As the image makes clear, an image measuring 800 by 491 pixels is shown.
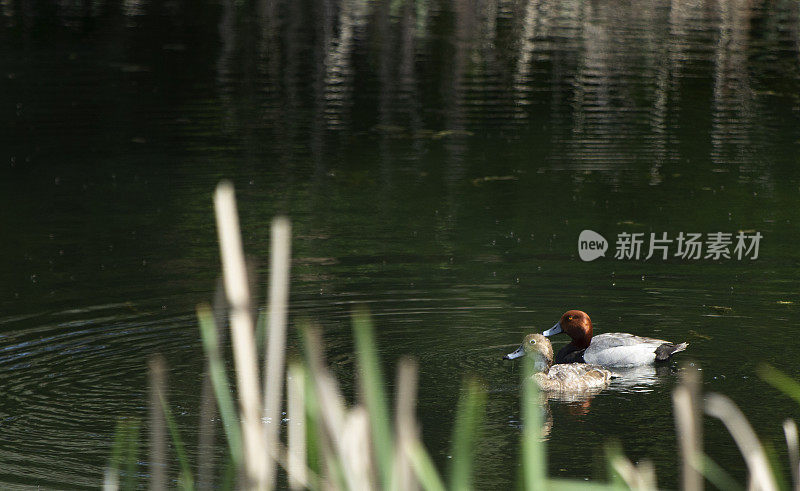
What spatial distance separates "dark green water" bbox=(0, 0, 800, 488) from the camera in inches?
Answer: 301

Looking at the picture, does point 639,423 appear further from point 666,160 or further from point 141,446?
point 666,160

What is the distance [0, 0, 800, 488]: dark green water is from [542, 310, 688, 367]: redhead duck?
16 centimetres

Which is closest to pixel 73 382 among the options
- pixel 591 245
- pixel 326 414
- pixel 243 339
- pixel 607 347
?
pixel 607 347

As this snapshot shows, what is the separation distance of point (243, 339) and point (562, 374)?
19.0ft

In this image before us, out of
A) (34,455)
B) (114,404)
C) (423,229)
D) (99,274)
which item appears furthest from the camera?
(423,229)

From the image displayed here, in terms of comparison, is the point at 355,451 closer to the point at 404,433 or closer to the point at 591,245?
the point at 404,433

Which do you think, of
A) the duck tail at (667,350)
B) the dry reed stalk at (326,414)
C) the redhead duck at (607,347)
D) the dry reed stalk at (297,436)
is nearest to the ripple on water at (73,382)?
the redhead duck at (607,347)

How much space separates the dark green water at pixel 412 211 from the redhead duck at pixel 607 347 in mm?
156

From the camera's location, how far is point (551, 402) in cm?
766

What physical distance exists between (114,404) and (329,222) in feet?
17.2

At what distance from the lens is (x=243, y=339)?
2.21 metres

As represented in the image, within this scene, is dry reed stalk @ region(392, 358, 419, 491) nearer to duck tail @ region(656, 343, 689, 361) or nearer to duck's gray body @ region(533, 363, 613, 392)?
→ duck's gray body @ region(533, 363, 613, 392)

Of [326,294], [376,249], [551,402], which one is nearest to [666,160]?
[376,249]

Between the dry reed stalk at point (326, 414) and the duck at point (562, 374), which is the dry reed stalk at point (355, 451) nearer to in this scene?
the dry reed stalk at point (326, 414)
